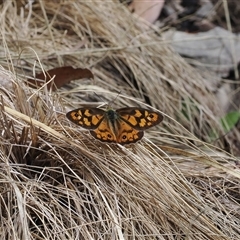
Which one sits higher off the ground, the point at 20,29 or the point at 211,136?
the point at 20,29

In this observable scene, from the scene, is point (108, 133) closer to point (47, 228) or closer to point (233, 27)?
point (47, 228)

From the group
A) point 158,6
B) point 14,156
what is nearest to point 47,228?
point 14,156

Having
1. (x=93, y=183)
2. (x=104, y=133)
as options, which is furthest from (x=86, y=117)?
(x=93, y=183)

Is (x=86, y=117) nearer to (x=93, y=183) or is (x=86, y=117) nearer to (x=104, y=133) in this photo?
(x=104, y=133)

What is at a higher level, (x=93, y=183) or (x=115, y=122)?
(x=115, y=122)

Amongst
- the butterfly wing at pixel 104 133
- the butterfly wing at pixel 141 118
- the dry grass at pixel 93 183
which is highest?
the butterfly wing at pixel 141 118
